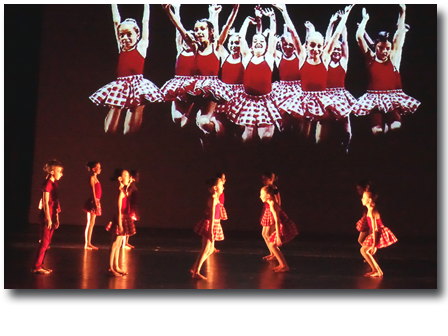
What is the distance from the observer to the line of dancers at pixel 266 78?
7.11m

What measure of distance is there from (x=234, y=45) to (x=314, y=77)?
1156mm

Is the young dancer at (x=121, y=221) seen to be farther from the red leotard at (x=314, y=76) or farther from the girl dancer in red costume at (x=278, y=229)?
the red leotard at (x=314, y=76)

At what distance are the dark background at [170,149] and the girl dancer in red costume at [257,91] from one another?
1.10 ft

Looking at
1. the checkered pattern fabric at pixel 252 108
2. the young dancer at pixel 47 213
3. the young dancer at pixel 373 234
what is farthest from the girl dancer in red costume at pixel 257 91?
the young dancer at pixel 47 213

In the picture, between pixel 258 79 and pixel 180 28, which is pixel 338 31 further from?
pixel 180 28

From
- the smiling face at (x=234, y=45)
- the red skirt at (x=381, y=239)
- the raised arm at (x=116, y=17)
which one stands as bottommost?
the red skirt at (x=381, y=239)

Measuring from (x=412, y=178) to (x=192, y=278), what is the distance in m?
3.75

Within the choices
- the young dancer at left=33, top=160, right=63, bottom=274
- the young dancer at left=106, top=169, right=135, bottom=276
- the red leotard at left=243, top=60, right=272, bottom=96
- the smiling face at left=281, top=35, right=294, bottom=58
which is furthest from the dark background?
the young dancer at left=106, top=169, right=135, bottom=276

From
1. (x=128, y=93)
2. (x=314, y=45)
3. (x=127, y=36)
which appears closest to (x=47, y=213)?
(x=128, y=93)

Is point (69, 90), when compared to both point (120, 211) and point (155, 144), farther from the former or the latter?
point (120, 211)

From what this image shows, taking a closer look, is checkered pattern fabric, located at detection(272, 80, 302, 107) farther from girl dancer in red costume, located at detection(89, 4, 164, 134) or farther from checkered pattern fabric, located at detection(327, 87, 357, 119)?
girl dancer in red costume, located at detection(89, 4, 164, 134)

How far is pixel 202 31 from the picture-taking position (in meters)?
7.08

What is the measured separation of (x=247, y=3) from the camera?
7.04 m

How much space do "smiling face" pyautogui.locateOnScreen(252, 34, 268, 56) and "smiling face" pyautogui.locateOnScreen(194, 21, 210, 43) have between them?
0.62m
